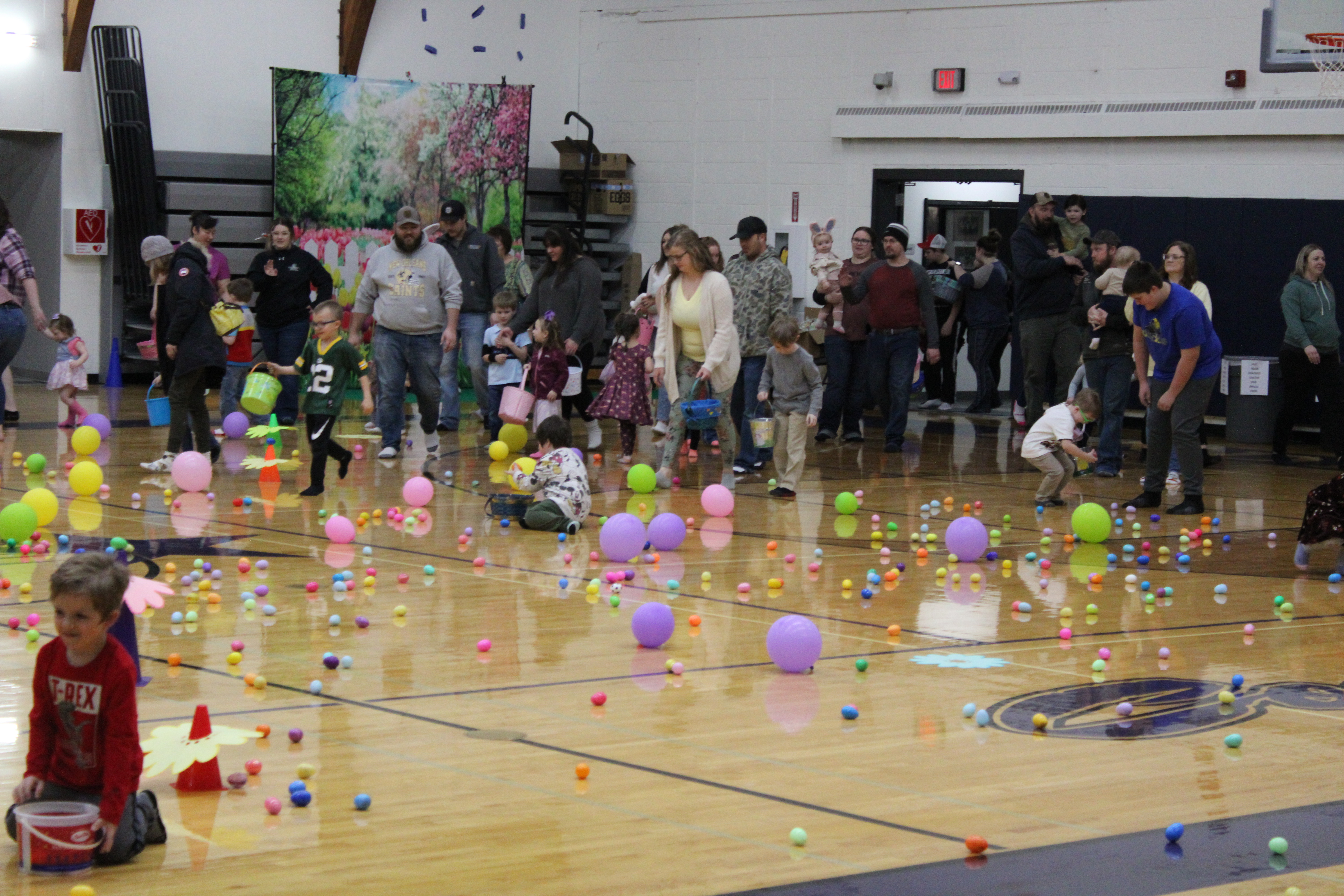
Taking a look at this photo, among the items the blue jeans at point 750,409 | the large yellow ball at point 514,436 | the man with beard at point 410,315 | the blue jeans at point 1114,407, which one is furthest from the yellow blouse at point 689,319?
the blue jeans at point 1114,407

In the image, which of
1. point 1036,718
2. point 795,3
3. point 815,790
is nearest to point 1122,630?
point 1036,718

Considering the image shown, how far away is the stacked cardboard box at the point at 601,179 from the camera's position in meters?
22.2

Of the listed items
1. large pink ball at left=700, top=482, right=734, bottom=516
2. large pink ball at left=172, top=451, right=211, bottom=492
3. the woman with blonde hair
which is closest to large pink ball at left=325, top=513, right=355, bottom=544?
large pink ball at left=172, top=451, right=211, bottom=492

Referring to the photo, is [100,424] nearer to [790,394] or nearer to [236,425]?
[236,425]

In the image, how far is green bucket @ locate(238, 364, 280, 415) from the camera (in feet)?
41.9

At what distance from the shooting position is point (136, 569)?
8.40 meters

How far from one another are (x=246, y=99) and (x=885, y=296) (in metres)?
8.98

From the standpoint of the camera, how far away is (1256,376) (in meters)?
16.6

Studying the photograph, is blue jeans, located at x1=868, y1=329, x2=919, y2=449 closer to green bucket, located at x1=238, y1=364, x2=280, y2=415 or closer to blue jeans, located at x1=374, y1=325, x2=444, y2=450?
blue jeans, located at x1=374, y1=325, x2=444, y2=450

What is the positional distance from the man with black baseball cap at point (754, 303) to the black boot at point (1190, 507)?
10.6 feet

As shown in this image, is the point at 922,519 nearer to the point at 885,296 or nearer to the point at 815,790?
the point at 885,296

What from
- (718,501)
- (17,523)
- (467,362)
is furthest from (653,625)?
(467,362)

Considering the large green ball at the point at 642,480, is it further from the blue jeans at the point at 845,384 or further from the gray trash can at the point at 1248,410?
the gray trash can at the point at 1248,410

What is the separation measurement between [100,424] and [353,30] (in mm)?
8039
